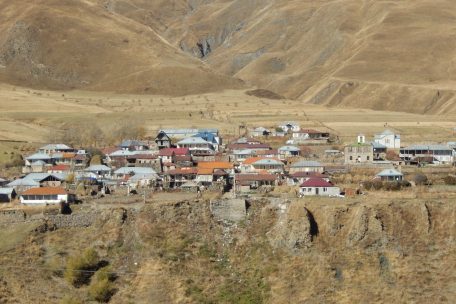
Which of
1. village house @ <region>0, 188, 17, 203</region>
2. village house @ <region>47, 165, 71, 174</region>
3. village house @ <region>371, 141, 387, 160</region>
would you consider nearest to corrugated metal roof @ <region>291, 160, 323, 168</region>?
village house @ <region>371, 141, 387, 160</region>

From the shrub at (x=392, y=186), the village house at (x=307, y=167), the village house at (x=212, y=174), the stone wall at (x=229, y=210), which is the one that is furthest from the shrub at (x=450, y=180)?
the stone wall at (x=229, y=210)

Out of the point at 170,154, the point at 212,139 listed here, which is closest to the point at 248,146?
the point at 212,139

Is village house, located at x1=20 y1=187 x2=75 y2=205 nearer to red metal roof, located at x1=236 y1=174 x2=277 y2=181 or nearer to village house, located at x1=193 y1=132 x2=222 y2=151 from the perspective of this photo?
red metal roof, located at x1=236 y1=174 x2=277 y2=181

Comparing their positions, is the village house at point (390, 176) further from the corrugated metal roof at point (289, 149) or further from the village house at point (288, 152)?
the corrugated metal roof at point (289, 149)

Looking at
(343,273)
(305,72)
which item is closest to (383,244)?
(343,273)

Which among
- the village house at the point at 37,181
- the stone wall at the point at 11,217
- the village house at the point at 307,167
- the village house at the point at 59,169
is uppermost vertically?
the village house at the point at 307,167

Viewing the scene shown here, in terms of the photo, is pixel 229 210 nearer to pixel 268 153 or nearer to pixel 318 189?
pixel 318 189
